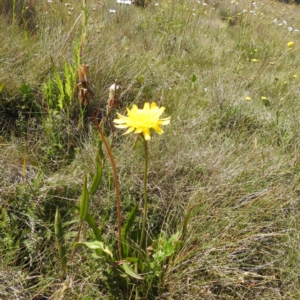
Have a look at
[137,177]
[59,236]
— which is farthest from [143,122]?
[137,177]

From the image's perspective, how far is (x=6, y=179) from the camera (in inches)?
46.6

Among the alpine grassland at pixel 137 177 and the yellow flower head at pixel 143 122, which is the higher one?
the yellow flower head at pixel 143 122

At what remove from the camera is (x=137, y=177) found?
51.7 inches

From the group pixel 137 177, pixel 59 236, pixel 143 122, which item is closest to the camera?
pixel 143 122

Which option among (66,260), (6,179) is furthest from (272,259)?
(6,179)

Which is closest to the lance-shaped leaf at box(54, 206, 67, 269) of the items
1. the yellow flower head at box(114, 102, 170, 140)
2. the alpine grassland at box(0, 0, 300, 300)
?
the alpine grassland at box(0, 0, 300, 300)

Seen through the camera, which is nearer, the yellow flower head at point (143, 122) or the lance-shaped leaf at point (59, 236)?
the yellow flower head at point (143, 122)

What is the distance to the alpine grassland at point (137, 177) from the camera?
97cm

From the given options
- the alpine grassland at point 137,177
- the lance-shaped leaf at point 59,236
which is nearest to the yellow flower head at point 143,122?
the alpine grassland at point 137,177

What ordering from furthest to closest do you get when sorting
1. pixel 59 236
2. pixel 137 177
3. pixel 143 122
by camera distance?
pixel 137 177, pixel 59 236, pixel 143 122

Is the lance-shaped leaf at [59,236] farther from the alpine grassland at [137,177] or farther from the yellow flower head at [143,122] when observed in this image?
the yellow flower head at [143,122]

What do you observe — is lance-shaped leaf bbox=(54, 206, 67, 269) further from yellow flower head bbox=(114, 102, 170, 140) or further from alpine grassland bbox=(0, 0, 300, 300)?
yellow flower head bbox=(114, 102, 170, 140)

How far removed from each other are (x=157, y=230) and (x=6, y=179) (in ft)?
1.98

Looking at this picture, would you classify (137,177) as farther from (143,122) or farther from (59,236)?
(143,122)
